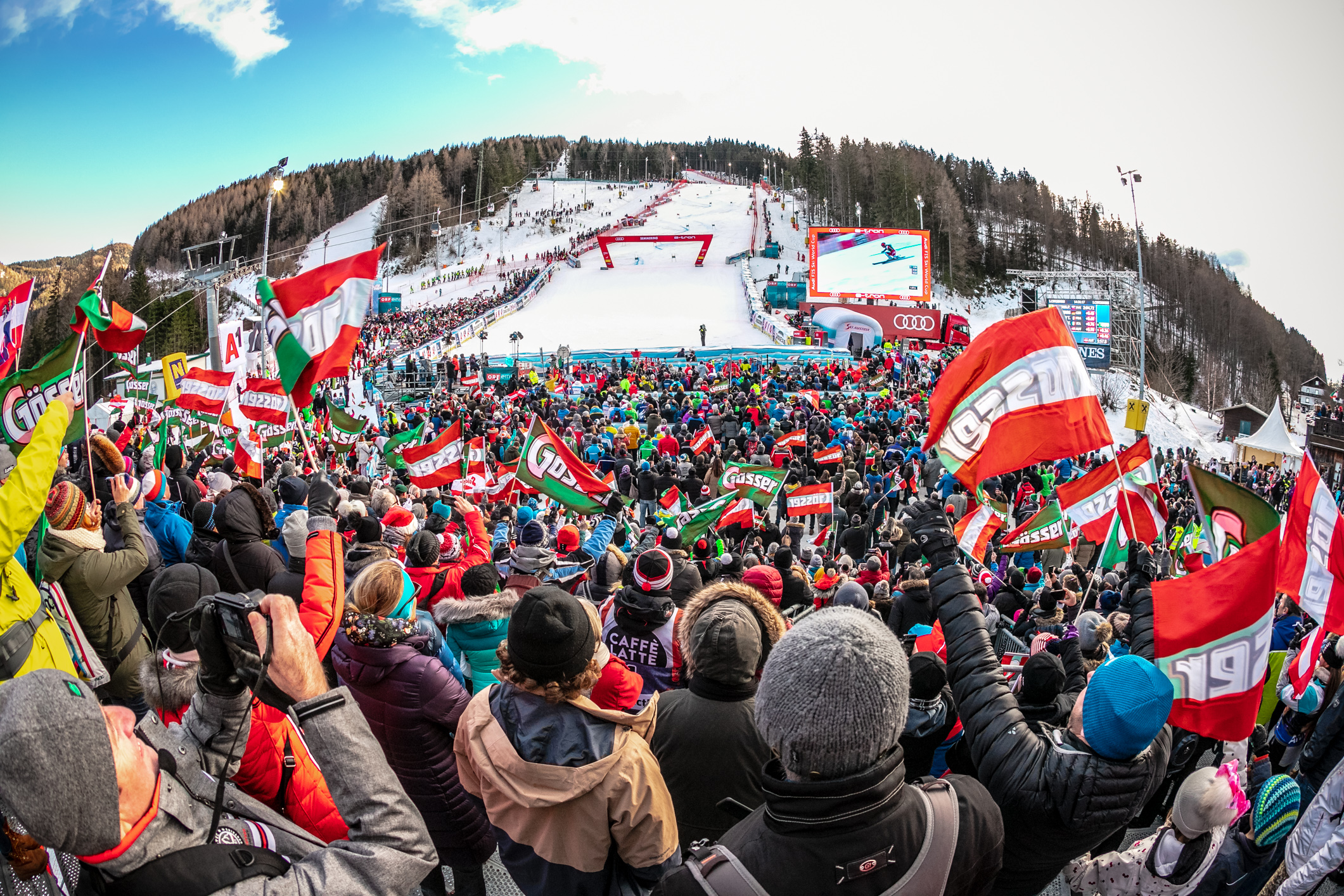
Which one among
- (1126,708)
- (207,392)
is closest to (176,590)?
(1126,708)

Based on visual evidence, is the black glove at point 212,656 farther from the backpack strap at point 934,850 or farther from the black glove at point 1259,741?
the black glove at point 1259,741

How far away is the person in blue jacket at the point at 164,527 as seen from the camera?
15.6 ft

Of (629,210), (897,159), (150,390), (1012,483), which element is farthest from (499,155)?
(1012,483)

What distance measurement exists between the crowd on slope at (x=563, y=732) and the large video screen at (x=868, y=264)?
122 ft

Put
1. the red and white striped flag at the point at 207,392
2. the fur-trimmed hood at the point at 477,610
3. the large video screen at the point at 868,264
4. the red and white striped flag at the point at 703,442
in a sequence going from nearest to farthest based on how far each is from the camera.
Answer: the fur-trimmed hood at the point at 477,610 < the red and white striped flag at the point at 207,392 < the red and white striped flag at the point at 703,442 < the large video screen at the point at 868,264

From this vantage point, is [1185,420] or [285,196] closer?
[1185,420]

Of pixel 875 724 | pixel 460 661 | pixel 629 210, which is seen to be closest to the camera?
pixel 875 724

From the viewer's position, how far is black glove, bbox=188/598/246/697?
1.62m

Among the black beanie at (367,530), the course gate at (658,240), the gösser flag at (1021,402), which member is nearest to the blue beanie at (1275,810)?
the gösser flag at (1021,402)

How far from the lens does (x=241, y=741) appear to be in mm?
1751

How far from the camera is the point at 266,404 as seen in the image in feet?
29.0

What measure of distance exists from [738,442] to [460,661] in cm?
1171

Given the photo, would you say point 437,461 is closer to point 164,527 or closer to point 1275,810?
point 164,527

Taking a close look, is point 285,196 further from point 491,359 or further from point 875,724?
point 875,724
